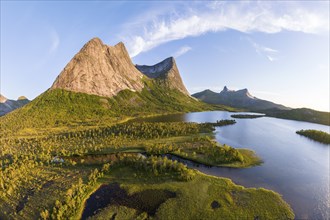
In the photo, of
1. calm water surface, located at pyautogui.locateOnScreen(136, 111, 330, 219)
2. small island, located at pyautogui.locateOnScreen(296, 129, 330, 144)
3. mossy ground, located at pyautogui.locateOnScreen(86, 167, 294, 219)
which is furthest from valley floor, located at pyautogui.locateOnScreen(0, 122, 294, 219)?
small island, located at pyautogui.locateOnScreen(296, 129, 330, 144)

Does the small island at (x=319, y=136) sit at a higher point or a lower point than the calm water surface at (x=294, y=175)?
higher

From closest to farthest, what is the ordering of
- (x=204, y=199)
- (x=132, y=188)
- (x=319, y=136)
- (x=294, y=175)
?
(x=204, y=199) → (x=132, y=188) → (x=294, y=175) → (x=319, y=136)

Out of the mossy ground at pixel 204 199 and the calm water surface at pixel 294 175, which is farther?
the calm water surface at pixel 294 175

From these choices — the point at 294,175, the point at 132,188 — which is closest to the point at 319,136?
the point at 294,175

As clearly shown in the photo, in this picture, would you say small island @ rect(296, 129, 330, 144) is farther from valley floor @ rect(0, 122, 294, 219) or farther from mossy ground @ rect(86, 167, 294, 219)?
mossy ground @ rect(86, 167, 294, 219)

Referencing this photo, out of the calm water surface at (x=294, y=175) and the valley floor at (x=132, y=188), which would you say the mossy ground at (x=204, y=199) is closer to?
the valley floor at (x=132, y=188)

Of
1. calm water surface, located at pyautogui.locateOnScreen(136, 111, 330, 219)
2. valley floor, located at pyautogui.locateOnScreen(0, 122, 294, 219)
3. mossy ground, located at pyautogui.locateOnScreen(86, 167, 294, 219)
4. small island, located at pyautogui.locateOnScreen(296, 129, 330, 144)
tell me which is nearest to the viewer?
mossy ground, located at pyautogui.locateOnScreen(86, 167, 294, 219)

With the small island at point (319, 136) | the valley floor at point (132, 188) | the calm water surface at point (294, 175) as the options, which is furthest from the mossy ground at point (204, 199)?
the small island at point (319, 136)

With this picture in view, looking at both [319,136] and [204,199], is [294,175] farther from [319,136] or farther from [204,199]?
[319,136]

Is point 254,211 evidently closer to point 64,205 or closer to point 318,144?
point 64,205

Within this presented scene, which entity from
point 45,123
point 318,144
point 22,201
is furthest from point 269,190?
point 45,123

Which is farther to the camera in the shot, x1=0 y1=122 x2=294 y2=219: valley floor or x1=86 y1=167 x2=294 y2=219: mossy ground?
x1=0 y1=122 x2=294 y2=219: valley floor
